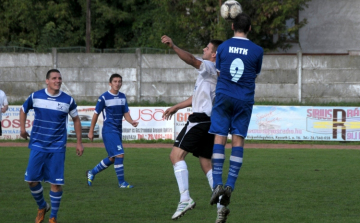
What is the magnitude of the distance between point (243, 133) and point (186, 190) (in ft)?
3.45

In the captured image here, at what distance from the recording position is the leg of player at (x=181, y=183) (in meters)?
6.80

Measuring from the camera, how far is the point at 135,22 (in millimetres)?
34062

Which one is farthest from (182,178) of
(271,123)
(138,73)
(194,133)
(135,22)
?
(135,22)

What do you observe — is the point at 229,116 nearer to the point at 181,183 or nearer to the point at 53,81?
the point at 181,183

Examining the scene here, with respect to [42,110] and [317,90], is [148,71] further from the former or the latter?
[42,110]

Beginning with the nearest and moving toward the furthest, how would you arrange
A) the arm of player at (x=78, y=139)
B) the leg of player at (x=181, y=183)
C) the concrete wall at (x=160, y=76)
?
the leg of player at (x=181, y=183), the arm of player at (x=78, y=139), the concrete wall at (x=160, y=76)

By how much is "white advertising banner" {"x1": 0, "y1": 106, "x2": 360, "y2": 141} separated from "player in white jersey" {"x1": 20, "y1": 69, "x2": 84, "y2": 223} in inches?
518

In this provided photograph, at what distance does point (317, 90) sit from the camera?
2355 cm

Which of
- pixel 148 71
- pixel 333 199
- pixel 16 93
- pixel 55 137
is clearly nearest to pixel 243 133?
pixel 55 137

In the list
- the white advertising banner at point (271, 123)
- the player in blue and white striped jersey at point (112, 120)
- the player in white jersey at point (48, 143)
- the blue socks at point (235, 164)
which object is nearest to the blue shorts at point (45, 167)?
the player in white jersey at point (48, 143)

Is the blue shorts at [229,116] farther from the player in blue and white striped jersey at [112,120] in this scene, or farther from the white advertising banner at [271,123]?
the white advertising banner at [271,123]

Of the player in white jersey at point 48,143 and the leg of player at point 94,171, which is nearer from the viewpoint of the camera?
the player in white jersey at point 48,143

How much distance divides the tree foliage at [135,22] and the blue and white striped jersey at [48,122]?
19440 millimetres

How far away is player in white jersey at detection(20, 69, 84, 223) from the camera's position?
23.2 feet
